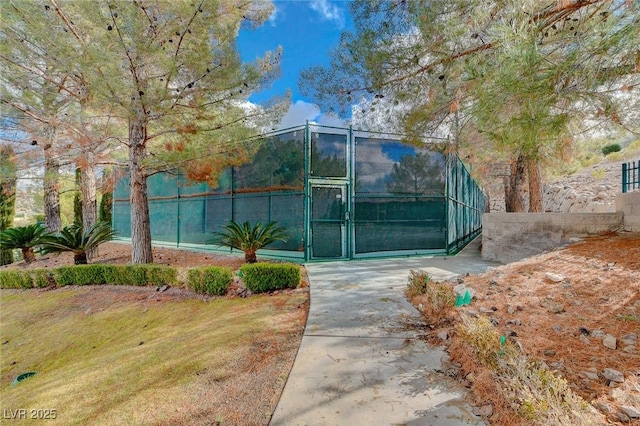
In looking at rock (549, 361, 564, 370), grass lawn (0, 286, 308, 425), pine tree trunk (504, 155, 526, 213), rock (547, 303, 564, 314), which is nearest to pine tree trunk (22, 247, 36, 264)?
grass lawn (0, 286, 308, 425)

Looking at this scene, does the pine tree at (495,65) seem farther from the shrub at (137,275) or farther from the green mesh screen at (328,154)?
the shrub at (137,275)

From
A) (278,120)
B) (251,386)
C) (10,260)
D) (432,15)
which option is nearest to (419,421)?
(251,386)

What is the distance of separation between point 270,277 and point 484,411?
10.7ft

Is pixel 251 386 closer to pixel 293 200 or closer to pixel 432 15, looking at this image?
pixel 432 15

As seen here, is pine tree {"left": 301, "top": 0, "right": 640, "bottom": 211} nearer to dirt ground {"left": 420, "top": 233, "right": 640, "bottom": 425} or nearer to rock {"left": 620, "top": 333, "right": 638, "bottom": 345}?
dirt ground {"left": 420, "top": 233, "right": 640, "bottom": 425}

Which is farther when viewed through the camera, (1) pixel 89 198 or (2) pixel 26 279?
(1) pixel 89 198

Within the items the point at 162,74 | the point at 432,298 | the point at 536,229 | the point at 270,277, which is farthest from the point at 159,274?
the point at 536,229

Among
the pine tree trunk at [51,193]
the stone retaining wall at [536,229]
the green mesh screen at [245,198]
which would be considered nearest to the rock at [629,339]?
the stone retaining wall at [536,229]

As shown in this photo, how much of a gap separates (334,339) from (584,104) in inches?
136

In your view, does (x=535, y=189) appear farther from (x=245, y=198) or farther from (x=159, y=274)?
(x=159, y=274)

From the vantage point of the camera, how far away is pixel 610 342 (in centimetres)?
212

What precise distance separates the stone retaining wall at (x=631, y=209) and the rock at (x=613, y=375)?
4.50m

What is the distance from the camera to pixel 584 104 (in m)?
2.95

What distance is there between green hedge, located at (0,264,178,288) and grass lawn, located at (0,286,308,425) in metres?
0.34
